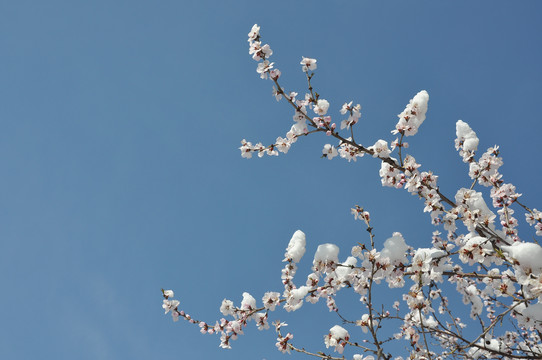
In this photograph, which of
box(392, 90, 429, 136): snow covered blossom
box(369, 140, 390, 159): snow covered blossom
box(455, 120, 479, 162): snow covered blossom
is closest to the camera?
box(392, 90, 429, 136): snow covered blossom

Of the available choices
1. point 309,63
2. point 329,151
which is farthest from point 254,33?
point 329,151

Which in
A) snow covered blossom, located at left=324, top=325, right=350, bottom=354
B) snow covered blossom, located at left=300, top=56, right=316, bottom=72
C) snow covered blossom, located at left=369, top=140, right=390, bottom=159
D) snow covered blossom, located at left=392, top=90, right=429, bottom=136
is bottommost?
snow covered blossom, located at left=324, top=325, right=350, bottom=354

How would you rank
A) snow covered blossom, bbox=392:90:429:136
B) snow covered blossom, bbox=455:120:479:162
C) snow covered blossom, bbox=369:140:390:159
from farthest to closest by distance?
1. snow covered blossom, bbox=455:120:479:162
2. snow covered blossom, bbox=369:140:390:159
3. snow covered blossom, bbox=392:90:429:136

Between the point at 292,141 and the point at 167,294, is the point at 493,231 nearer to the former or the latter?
the point at 292,141

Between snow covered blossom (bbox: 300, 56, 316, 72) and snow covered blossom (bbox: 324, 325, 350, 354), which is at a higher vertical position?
snow covered blossom (bbox: 300, 56, 316, 72)

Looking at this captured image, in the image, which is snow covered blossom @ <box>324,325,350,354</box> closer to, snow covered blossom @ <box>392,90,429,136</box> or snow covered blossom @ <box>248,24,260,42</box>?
snow covered blossom @ <box>392,90,429,136</box>

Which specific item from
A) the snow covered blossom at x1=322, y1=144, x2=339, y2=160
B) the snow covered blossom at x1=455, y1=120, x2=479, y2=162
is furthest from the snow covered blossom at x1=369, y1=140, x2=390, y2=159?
the snow covered blossom at x1=455, y1=120, x2=479, y2=162

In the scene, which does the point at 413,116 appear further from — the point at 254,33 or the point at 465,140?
the point at 254,33

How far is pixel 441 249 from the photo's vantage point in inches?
174

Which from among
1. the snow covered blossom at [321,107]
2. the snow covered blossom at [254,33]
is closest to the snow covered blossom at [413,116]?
the snow covered blossom at [321,107]

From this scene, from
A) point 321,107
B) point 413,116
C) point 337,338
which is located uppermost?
point 321,107

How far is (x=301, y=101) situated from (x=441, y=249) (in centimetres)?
258

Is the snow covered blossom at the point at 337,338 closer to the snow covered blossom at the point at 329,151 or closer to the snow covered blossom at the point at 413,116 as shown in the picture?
the snow covered blossom at the point at 329,151

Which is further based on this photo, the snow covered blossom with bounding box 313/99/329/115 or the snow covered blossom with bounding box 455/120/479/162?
the snow covered blossom with bounding box 455/120/479/162
